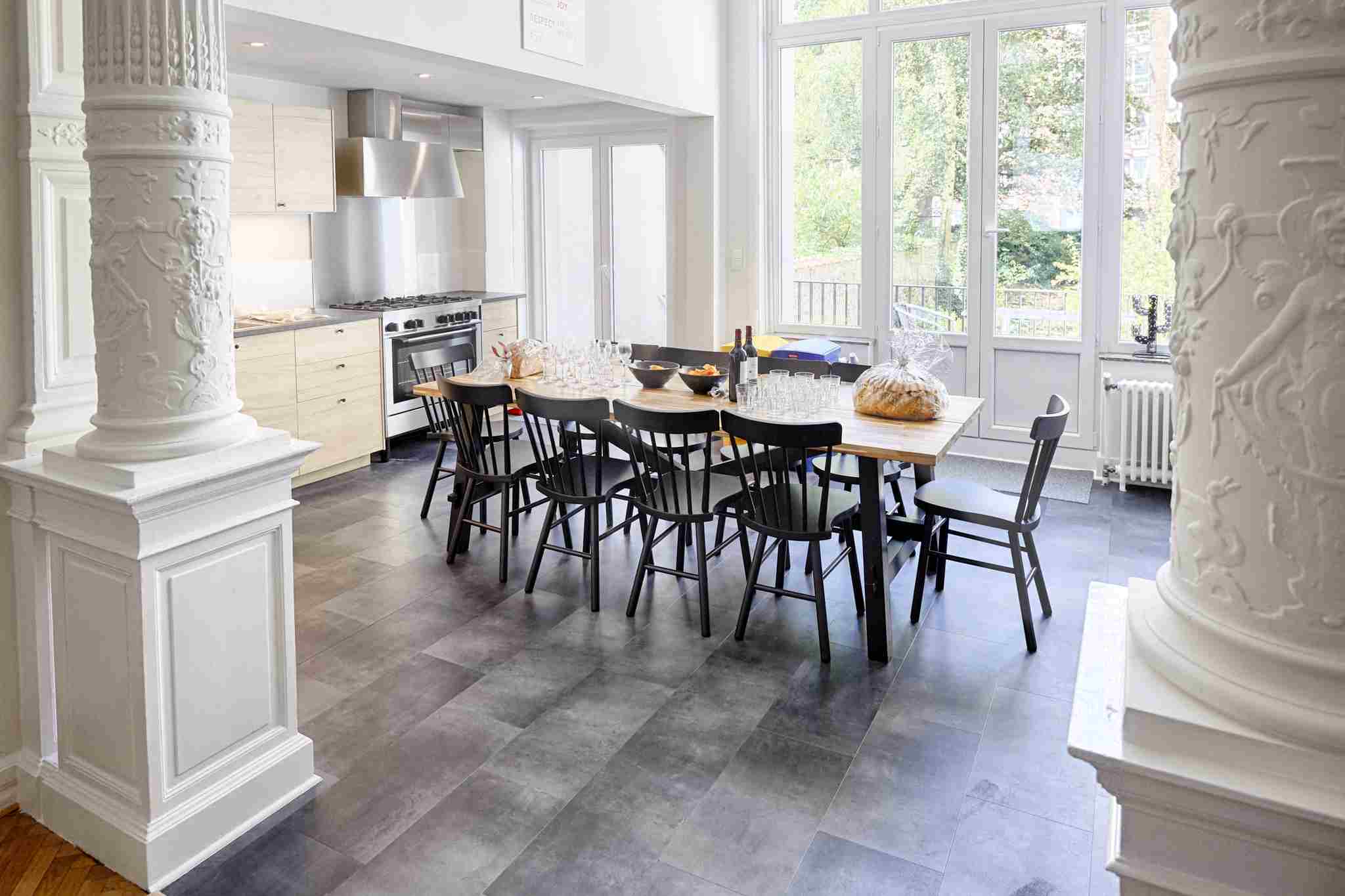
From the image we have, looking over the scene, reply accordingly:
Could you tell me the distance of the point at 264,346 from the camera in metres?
5.58

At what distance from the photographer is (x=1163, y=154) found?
5.82 meters

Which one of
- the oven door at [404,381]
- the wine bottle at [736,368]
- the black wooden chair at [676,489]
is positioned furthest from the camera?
the oven door at [404,381]

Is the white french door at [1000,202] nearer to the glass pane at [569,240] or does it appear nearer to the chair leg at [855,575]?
the glass pane at [569,240]

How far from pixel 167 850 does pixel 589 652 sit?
1547mm

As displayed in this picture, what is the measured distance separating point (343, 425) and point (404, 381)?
2.15 feet

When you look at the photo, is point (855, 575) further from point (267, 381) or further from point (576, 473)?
point (267, 381)

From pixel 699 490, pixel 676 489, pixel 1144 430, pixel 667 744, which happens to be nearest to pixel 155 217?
pixel 667 744

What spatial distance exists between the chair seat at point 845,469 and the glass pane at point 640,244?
3339 millimetres

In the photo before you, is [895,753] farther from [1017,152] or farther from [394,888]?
[1017,152]

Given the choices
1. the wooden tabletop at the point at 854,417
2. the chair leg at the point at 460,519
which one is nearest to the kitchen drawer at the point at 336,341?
the wooden tabletop at the point at 854,417

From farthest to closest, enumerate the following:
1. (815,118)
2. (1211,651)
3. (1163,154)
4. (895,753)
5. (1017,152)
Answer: (815,118), (1017,152), (1163,154), (895,753), (1211,651)

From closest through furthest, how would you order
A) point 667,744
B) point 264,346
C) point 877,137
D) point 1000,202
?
point 667,744, point 264,346, point 1000,202, point 877,137

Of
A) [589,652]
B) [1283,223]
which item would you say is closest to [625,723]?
[589,652]

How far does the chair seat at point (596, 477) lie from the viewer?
4141 millimetres
